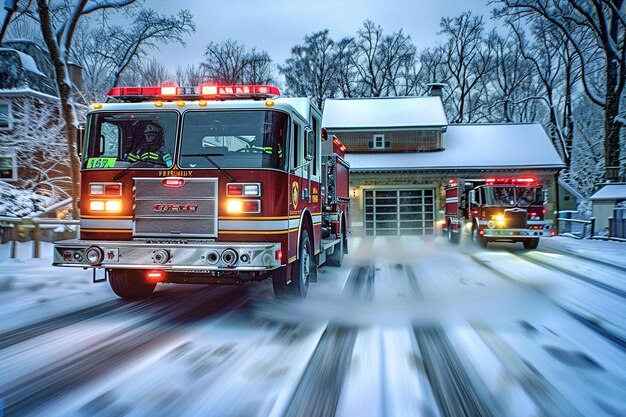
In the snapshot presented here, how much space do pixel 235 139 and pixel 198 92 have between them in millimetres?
883

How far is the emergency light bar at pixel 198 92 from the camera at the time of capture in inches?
242

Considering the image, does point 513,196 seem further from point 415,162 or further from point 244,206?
point 244,206

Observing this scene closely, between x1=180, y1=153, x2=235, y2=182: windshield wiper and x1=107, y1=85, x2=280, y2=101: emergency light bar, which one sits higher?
x1=107, y1=85, x2=280, y2=101: emergency light bar

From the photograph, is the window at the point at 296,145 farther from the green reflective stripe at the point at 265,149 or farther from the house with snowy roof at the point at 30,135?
the house with snowy roof at the point at 30,135

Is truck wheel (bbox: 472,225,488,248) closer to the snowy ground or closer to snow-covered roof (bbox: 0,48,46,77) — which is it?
the snowy ground

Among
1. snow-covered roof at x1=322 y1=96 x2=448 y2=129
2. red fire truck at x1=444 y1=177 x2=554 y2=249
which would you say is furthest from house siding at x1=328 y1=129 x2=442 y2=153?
red fire truck at x1=444 y1=177 x2=554 y2=249

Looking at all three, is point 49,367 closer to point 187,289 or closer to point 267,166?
point 267,166

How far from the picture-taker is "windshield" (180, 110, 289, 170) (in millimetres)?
5816

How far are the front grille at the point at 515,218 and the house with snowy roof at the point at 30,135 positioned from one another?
17.6m

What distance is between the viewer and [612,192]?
19.2m

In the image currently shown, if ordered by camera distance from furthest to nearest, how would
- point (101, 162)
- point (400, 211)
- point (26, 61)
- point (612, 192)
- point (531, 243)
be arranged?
1. point (400, 211)
2. point (26, 61)
3. point (612, 192)
4. point (531, 243)
5. point (101, 162)

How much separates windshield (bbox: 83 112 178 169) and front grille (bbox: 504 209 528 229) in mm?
12226

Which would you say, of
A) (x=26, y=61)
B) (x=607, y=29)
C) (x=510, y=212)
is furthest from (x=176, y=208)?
(x=607, y=29)

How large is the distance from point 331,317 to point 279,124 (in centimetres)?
245
